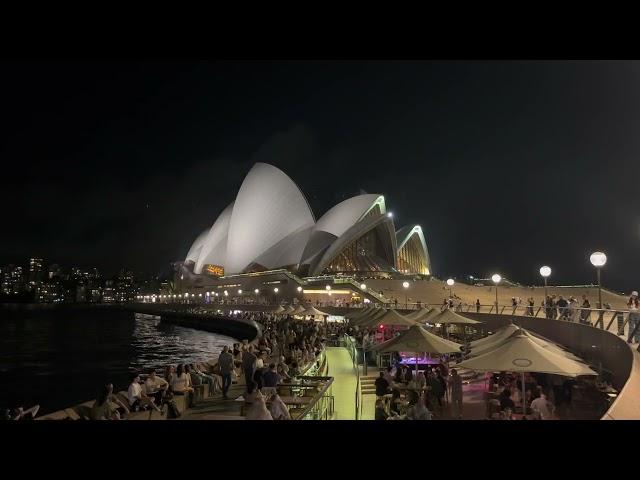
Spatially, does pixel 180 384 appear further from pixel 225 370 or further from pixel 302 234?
pixel 302 234

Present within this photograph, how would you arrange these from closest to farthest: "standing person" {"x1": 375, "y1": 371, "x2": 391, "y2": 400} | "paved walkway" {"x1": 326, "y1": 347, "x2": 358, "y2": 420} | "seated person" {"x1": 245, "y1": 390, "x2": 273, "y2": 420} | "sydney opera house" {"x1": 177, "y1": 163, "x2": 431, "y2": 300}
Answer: "seated person" {"x1": 245, "y1": 390, "x2": 273, "y2": 420}, "standing person" {"x1": 375, "y1": 371, "x2": 391, "y2": 400}, "paved walkway" {"x1": 326, "y1": 347, "x2": 358, "y2": 420}, "sydney opera house" {"x1": 177, "y1": 163, "x2": 431, "y2": 300}

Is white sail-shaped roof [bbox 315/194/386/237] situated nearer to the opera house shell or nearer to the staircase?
the opera house shell

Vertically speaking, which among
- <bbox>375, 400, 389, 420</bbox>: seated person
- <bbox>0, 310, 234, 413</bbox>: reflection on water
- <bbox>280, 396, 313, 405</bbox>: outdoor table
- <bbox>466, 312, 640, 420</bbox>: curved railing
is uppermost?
<bbox>466, 312, 640, 420</bbox>: curved railing

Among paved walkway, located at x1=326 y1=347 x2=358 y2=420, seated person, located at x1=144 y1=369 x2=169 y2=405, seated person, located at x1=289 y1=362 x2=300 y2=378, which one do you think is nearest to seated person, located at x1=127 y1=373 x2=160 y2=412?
seated person, located at x1=144 y1=369 x2=169 y2=405

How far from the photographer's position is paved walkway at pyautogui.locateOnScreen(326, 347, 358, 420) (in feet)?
28.3

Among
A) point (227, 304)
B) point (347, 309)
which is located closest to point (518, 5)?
point (347, 309)

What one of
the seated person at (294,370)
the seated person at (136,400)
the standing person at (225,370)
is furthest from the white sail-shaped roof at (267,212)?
the seated person at (136,400)

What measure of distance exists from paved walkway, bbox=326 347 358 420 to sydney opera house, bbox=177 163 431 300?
133 ft

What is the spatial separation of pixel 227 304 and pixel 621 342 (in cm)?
5690

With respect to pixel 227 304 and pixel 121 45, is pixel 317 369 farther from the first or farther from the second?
pixel 227 304

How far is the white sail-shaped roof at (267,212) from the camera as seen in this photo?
5912 centimetres

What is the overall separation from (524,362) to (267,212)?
5445 centimetres

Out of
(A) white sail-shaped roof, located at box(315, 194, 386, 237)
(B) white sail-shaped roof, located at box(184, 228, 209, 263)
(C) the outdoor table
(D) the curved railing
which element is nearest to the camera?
(D) the curved railing

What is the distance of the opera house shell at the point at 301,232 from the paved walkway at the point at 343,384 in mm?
40672
